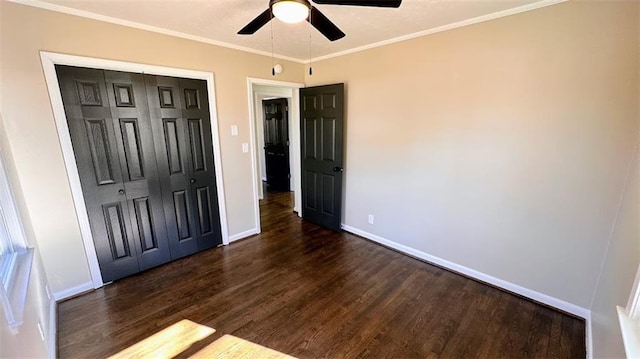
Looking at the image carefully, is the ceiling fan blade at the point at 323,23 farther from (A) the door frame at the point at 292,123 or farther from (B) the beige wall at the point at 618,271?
(B) the beige wall at the point at 618,271

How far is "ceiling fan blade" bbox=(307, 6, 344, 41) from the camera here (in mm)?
1589

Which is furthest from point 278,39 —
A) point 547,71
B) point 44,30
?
point 547,71

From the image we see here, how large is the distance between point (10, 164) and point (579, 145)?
159 inches

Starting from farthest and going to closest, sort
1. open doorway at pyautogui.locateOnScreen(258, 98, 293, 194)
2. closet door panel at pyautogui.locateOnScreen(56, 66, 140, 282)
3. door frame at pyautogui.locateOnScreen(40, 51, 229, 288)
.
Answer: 1. open doorway at pyautogui.locateOnScreen(258, 98, 293, 194)
2. closet door panel at pyautogui.locateOnScreen(56, 66, 140, 282)
3. door frame at pyautogui.locateOnScreen(40, 51, 229, 288)

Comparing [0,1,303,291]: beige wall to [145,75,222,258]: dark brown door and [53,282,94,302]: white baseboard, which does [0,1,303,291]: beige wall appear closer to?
[53,282,94,302]: white baseboard

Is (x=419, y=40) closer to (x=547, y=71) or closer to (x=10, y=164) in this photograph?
(x=547, y=71)

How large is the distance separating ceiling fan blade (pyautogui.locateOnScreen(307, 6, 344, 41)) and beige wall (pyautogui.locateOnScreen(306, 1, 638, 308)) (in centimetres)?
119

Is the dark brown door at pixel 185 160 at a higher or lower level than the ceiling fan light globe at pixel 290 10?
lower

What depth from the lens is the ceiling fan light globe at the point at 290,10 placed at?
140cm

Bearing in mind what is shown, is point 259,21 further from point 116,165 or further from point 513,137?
point 513,137

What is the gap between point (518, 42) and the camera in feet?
6.67

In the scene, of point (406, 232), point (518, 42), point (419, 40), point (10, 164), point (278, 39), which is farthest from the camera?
point (406, 232)

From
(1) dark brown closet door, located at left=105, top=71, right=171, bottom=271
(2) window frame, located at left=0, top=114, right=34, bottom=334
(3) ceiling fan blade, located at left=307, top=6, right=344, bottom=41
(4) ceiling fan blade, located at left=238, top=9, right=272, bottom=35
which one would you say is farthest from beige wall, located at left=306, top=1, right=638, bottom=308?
(2) window frame, located at left=0, top=114, right=34, bottom=334

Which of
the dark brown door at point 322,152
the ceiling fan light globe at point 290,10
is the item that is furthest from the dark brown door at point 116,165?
the dark brown door at point 322,152
